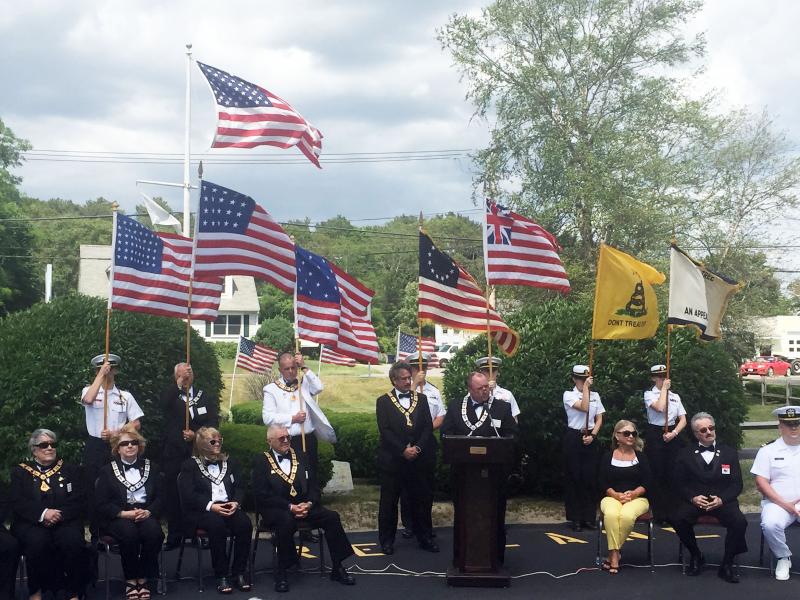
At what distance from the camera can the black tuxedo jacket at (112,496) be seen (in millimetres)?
7770

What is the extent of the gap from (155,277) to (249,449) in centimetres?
247

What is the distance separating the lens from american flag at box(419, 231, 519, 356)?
1000 centimetres

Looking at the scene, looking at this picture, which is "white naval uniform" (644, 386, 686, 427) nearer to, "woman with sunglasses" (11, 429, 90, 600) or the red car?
"woman with sunglasses" (11, 429, 90, 600)

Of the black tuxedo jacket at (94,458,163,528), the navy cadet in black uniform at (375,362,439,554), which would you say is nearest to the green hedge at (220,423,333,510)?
the navy cadet in black uniform at (375,362,439,554)

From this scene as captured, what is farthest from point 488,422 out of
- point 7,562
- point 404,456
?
point 7,562

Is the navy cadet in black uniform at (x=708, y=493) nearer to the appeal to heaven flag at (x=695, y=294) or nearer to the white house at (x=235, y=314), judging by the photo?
the appeal to heaven flag at (x=695, y=294)

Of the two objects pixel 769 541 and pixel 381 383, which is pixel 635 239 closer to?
pixel 381 383

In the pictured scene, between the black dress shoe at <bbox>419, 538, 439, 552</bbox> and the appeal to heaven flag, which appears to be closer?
the black dress shoe at <bbox>419, 538, 439, 552</bbox>

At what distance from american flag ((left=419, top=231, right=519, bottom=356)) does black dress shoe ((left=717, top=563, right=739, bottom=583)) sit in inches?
131

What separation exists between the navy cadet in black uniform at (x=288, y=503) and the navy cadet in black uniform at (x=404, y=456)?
1.10 meters

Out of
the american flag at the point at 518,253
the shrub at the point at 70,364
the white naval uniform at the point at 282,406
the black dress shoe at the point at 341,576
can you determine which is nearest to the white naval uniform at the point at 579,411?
the american flag at the point at 518,253

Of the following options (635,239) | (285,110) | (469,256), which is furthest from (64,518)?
(469,256)

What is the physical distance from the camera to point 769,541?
8.36 metres

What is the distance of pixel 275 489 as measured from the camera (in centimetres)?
830
